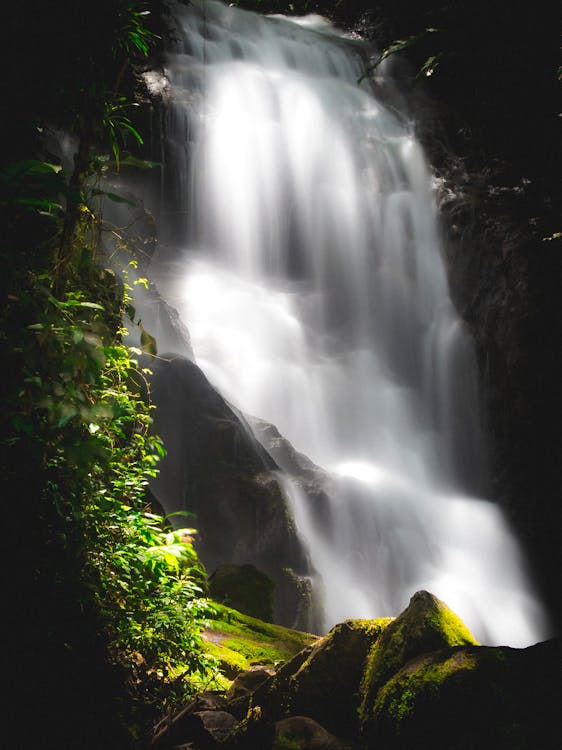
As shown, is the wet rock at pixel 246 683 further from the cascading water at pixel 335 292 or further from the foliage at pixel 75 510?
the cascading water at pixel 335 292

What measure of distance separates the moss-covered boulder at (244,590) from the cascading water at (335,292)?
347 cm

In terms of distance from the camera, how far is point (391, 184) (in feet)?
56.9

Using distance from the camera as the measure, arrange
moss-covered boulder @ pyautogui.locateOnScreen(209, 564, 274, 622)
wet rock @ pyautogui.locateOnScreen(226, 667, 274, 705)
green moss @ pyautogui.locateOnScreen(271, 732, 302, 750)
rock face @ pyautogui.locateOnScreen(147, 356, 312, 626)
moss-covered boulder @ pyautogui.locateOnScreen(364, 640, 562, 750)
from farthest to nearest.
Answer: rock face @ pyautogui.locateOnScreen(147, 356, 312, 626)
moss-covered boulder @ pyautogui.locateOnScreen(209, 564, 274, 622)
wet rock @ pyautogui.locateOnScreen(226, 667, 274, 705)
green moss @ pyautogui.locateOnScreen(271, 732, 302, 750)
moss-covered boulder @ pyautogui.locateOnScreen(364, 640, 562, 750)

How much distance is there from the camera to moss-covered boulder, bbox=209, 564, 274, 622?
653 centimetres

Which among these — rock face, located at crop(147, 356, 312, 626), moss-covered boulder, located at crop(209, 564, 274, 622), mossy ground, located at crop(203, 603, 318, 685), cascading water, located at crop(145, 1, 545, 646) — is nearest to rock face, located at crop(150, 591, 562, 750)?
mossy ground, located at crop(203, 603, 318, 685)

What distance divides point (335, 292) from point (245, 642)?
42.4 ft

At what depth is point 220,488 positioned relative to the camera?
8.26 meters

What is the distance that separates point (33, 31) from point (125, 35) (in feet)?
1.50

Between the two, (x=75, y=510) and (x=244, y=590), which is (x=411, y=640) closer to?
(x=75, y=510)

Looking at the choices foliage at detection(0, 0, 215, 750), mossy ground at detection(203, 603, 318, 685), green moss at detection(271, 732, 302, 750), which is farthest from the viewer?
mossy ground at detection(203, 603, 318, 685)

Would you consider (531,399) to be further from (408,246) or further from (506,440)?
(408,246)

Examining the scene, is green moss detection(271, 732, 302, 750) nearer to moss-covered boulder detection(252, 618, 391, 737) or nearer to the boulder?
the boulder

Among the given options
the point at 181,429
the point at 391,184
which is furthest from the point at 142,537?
the point at 391,184

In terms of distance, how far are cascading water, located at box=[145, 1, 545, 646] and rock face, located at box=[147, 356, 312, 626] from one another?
85.0 inches
